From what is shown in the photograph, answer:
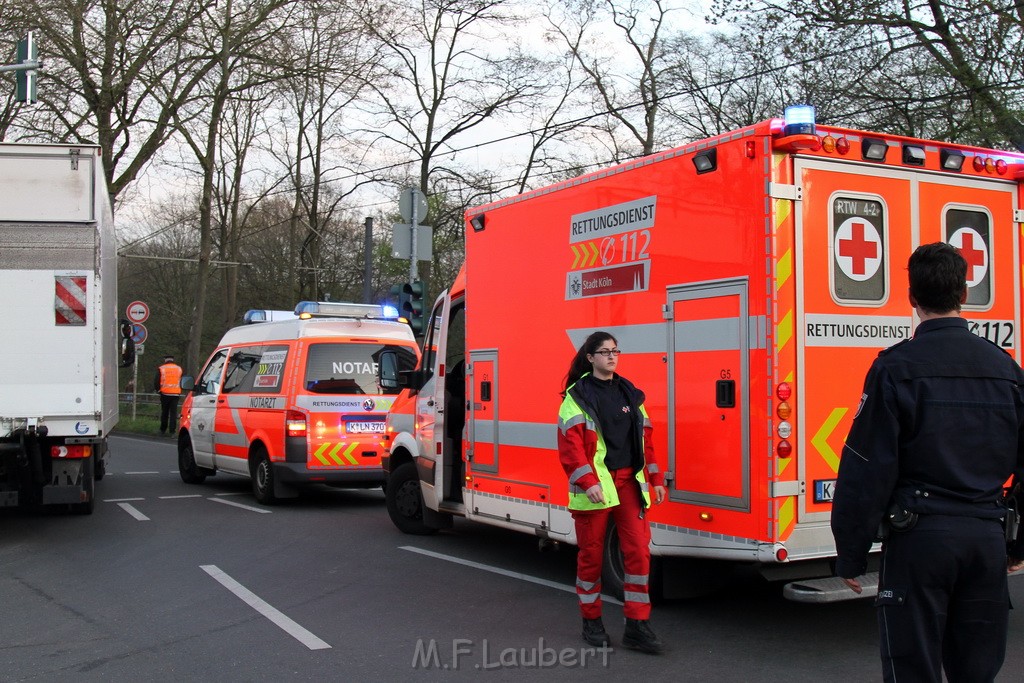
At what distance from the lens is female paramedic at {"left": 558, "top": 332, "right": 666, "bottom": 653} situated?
5602 millimetres

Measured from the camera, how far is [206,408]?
45.7ft

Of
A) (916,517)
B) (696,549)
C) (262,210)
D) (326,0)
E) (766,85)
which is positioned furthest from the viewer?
(262,210)

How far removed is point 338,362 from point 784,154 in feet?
24.4

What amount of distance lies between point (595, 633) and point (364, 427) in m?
6.43

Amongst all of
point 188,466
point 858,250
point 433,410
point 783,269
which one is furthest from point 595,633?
point 188,466

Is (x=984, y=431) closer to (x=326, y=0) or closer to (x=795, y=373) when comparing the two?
(x=795, y=373)

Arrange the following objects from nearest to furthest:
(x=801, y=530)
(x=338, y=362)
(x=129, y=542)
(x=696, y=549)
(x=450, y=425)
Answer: (x=801, y=530) → (x=696, y=549) → (x=450, y=425) → (x=129, y=542) → (x=338, y=362)

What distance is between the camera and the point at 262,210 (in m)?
36.6

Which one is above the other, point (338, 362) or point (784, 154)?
point (784, 154)

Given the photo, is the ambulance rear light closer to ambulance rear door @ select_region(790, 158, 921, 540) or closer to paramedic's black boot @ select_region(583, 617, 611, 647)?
paramedic's black boot @ select_region(583, 617, 611, 647)

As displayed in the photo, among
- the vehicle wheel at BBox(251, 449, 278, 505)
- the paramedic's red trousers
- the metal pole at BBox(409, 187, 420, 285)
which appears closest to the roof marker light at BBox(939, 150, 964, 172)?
the paramedic's red trousers

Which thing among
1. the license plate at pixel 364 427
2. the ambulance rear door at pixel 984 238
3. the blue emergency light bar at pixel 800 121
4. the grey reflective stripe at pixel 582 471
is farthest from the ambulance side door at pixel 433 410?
the ambulance rear door at pixel 984 238

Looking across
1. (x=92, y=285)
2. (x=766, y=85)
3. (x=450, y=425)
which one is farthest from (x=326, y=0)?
(x=450, y=425)

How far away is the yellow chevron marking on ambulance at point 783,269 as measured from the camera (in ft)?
17.9
